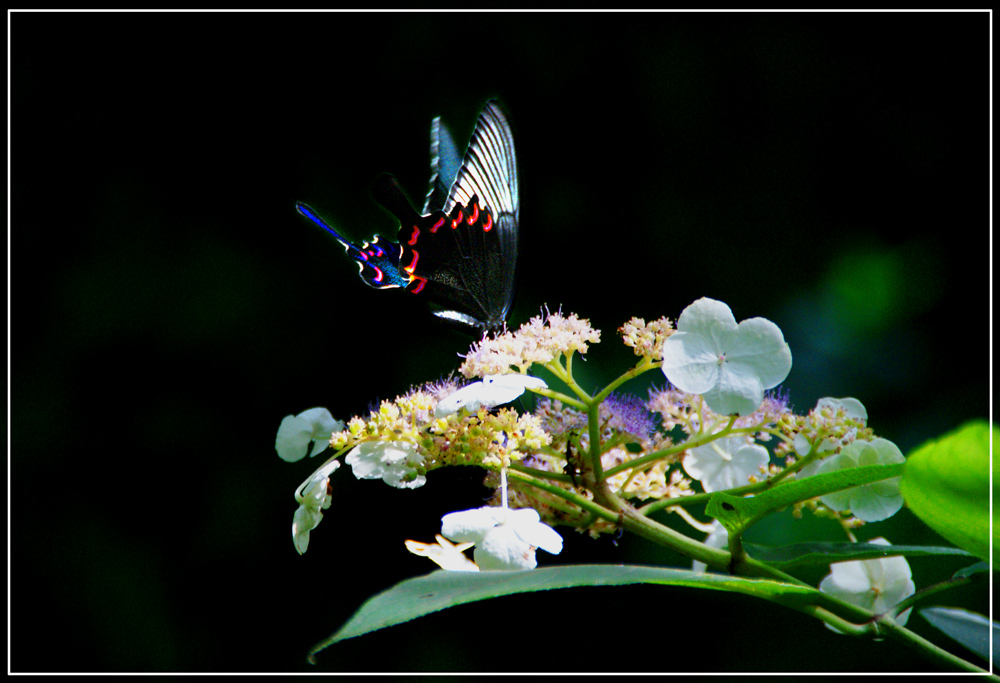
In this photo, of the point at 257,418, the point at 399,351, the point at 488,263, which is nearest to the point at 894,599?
the point at 488,263

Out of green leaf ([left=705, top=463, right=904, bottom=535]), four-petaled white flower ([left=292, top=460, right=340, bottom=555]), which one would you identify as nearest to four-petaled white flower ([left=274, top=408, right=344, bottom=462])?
four-petaled white flower ([left=292, top=460, right=340, bottom=555])

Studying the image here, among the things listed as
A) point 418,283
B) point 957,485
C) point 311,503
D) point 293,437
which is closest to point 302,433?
point 293,437

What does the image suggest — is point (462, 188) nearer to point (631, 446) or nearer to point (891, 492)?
point (631, 446)

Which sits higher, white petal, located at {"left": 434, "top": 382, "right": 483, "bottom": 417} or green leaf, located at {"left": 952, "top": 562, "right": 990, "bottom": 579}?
white petal, located at {"left": 434, "top": 382, "right": 483, "bottom": 417}

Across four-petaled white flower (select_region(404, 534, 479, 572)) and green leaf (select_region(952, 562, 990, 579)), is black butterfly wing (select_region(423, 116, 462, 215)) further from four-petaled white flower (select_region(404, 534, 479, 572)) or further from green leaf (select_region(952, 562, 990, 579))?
green leaf (select_region(952, 562, 990, 579))

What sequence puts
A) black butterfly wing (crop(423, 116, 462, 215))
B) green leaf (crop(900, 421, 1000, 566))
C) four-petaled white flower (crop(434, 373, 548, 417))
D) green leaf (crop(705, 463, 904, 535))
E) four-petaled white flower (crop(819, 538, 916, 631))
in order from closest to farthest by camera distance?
green leaf (crop(900, 421, 1000, 566))
green leaf (crop(705, 463, 904, 535))
four-petaled white flower (crop(434, 373, 548, 417))
four-petaled white flower (crop(819, 538, 916, 631))
black butterfly wing (crop(423, 116, 462, 215))

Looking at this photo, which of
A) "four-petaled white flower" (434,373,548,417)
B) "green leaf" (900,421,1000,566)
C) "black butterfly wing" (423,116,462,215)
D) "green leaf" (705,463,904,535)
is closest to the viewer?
"green leaf" (900,421,1000,566)

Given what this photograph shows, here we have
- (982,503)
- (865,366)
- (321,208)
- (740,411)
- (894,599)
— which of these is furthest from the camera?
(321,208)
